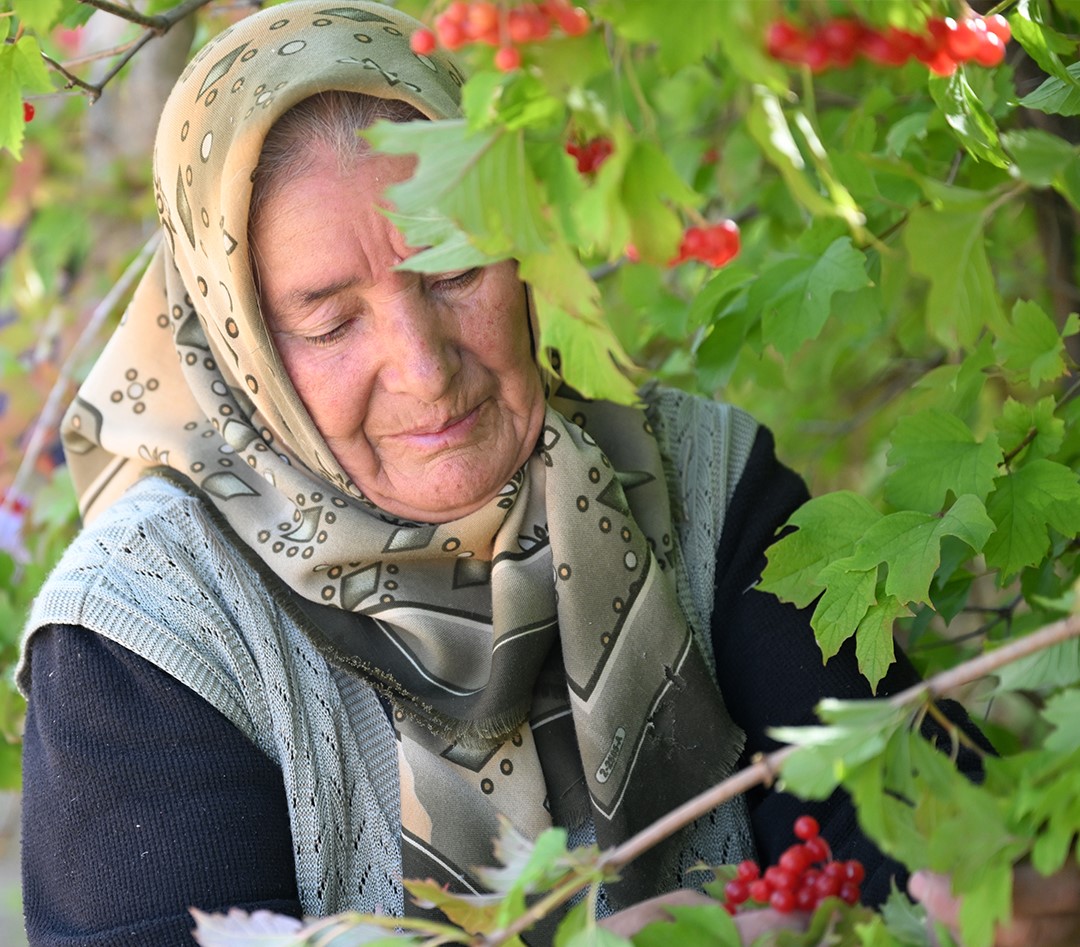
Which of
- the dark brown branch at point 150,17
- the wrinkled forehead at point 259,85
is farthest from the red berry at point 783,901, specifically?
the dark brown branch at point 150,17

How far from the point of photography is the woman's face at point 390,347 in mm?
1734

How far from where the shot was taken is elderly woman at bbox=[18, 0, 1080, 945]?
1740 mm

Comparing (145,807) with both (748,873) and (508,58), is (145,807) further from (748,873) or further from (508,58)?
(508,58)

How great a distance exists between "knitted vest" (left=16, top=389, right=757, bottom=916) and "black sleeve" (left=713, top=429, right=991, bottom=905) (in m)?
0.05

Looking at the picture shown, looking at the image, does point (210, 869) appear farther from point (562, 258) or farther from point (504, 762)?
point (562, 258)

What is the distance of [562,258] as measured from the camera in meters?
0.99

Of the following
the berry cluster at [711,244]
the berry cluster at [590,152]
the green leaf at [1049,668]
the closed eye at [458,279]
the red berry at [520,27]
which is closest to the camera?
the red berry at [520,27]

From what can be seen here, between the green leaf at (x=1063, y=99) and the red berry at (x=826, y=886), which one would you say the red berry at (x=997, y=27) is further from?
the red berry at (x=826, y=886)

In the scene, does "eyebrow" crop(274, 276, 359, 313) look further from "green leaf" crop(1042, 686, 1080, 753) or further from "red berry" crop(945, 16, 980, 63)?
"green leaf" crop(1042, 686, 1080, 753)

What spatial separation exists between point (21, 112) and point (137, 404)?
0.72 metres

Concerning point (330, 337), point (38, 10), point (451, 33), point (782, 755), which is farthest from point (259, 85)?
point (782, 755)

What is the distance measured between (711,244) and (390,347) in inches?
29.5

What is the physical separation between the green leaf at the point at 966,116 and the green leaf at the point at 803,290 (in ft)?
0.73

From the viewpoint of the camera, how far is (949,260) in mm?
1132
